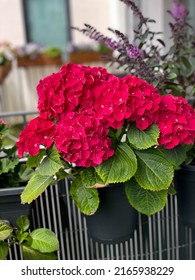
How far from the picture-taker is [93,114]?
932mm

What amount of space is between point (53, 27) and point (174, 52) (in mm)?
4336

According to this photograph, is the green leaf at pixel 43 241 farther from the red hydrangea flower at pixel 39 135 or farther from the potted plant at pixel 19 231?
the red hydrangea flower at pixel 39 135

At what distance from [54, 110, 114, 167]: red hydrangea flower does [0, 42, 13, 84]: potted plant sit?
121 inches

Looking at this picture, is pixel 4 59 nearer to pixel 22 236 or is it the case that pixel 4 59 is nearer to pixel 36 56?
pixel 36 56

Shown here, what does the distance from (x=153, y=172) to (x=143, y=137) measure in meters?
0.09

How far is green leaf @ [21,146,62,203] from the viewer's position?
0.93 m

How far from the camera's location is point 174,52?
1.27 metres

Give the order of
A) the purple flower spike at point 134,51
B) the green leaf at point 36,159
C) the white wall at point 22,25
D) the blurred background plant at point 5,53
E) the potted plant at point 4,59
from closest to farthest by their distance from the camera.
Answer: the green leaf at point 36,159 < the purple flower spike at point 134,51 < the potted plant at point 4,59 < the blurred background plant at point 5,53 < the white wall at point 22,25

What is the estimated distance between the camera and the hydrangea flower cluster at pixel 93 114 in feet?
3.00

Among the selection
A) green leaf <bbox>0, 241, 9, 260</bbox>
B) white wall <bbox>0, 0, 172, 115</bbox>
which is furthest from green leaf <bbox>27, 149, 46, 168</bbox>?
white wall <bbox>0, 0, 172, 115</bbox>

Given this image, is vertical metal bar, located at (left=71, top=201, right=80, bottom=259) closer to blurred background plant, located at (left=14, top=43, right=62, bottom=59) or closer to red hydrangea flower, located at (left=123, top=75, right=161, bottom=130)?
red hydrangea flower, located at (left=123, top=75, right=161, bottom=130)

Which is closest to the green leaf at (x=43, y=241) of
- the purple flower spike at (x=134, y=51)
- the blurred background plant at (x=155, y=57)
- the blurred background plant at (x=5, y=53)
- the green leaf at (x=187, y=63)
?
the blurred background plant at (x=155, y=57)

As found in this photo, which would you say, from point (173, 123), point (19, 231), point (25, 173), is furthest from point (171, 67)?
point (19, 231)
